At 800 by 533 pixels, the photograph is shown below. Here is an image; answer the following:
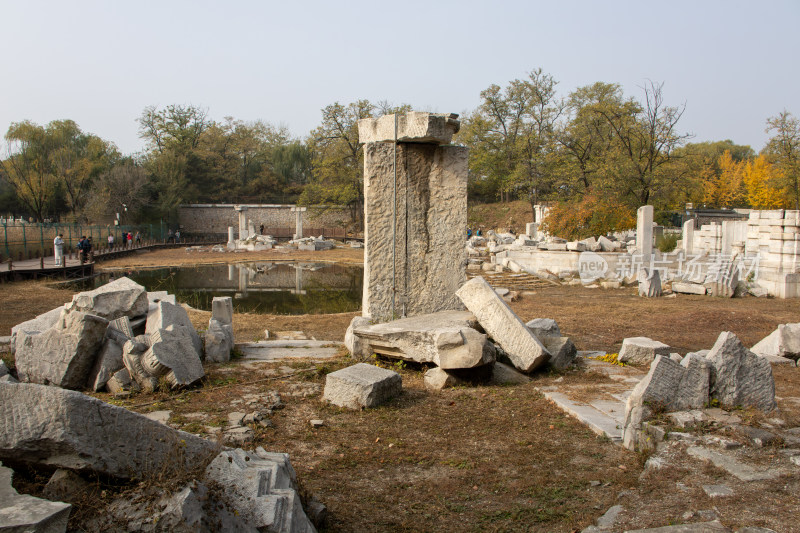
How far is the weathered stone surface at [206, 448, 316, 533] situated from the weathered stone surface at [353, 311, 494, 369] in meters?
3.40

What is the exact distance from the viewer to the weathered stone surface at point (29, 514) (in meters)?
2.03

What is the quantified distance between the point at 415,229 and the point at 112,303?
4147mm

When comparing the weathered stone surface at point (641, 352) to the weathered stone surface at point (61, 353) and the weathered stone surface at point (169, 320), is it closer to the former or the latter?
the weathered stone surface at point (169, 320)

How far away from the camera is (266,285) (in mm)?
21422

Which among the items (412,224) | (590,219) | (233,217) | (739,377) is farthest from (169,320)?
(233,217)

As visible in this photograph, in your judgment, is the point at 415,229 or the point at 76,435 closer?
the point at 76,435

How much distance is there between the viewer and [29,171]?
4166 cm

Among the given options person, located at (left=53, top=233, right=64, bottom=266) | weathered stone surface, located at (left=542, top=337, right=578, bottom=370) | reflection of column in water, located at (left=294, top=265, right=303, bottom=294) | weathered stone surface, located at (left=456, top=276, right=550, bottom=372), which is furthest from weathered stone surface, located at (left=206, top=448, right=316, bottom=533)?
person, located at (left=53, top=233, right=64, bottom=266)

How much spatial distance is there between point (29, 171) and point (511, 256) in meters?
37.9

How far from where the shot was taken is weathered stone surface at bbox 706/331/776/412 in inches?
193

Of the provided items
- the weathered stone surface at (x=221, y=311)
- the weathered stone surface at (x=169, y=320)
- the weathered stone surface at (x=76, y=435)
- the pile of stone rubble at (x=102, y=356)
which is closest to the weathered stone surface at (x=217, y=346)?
the weathered stone surface at (x=169, y=320)

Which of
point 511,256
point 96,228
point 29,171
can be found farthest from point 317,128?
point 511,256

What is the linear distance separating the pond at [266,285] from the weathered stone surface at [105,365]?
8765mm

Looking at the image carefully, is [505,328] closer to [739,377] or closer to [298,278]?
[739,377]
